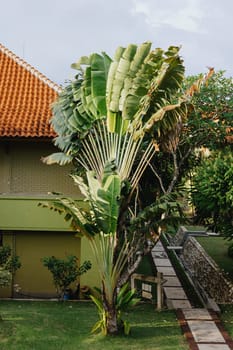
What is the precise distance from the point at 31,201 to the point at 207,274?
7025 mm

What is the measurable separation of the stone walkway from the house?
8.84 feet

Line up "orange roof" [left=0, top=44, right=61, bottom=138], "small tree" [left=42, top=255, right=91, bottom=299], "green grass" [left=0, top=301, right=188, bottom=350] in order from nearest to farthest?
"green grass" [left=0, top=301, right=188, bottom=350] < "small tree" [left=42, top=255, right=91, bottom=299] < "orange roof" [left=0, top=44, right=61, bottom=138]

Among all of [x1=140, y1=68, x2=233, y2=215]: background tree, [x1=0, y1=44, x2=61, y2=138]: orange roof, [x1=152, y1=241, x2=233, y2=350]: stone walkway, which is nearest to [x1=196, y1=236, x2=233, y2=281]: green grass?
[x1=152, y1=241, x2=233, y2=350]: stone walkway

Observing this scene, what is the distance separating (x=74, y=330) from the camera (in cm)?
1166

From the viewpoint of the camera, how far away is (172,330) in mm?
11969

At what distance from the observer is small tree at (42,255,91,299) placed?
14.7 meters

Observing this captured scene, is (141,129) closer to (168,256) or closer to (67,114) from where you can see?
(67,114)

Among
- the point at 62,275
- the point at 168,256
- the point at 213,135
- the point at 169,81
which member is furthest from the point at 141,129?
the point at 168,256

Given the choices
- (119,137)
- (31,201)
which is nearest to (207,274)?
(31,201)

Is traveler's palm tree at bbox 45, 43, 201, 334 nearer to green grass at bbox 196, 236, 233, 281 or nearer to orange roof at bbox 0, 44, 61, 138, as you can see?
orange roof at bbox 0, 44, 61, 138

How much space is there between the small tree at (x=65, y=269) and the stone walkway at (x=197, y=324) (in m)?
2.60

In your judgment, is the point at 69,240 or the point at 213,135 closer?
the point at 213,135

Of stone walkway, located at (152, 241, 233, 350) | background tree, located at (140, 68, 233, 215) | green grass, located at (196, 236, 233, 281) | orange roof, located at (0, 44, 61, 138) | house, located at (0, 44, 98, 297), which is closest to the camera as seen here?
stone walkway, located at (152, 241, 233, 350)

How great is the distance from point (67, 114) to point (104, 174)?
6.86ft
